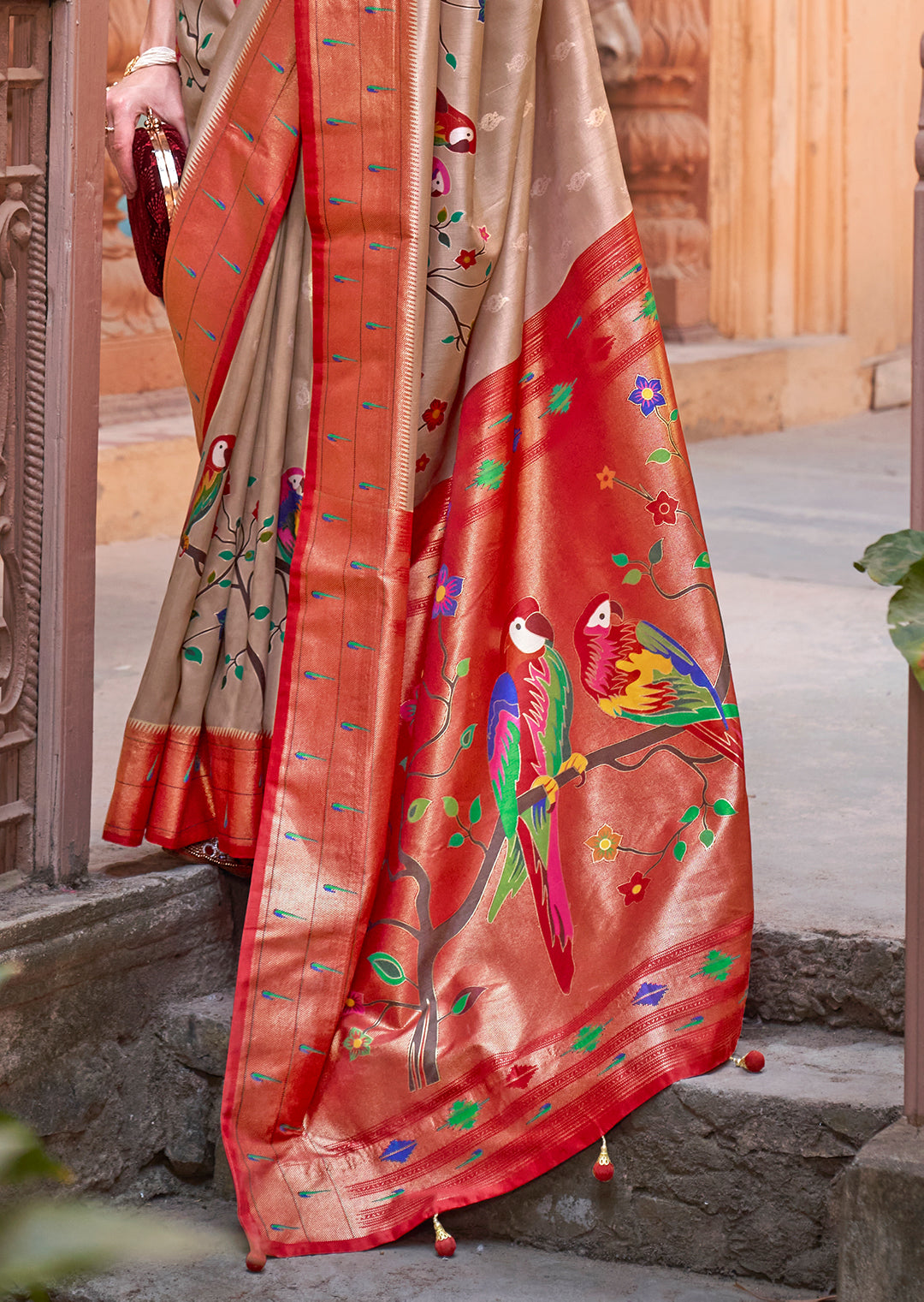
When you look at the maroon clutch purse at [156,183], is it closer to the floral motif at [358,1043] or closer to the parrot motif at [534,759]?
the parrot motif at [534,759]

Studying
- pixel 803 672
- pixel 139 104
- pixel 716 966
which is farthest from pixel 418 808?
pixel 803 672

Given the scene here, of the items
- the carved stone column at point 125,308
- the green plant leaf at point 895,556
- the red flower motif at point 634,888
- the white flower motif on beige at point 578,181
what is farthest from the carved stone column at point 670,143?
the green plant leaf at point 895,556

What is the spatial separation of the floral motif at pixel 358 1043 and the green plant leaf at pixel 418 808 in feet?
0.77

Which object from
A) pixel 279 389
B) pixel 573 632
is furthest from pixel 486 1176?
pixel 279 389

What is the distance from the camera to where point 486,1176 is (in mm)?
1786

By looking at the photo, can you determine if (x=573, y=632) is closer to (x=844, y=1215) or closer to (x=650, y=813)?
(x=650, y=813)

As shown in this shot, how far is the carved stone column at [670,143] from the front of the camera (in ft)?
22.4

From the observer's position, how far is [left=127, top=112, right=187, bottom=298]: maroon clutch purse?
1903 millimetres

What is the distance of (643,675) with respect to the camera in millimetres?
1890

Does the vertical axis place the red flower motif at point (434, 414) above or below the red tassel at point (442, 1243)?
above

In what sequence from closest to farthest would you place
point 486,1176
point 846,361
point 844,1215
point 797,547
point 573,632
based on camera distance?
point 844,1215 → point 486,1176 → point 573,632 → point 797,547 → point 846,361

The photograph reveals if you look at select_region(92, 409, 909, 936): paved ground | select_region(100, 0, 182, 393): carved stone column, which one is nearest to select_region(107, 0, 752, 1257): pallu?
select_region(92, 409, 909, 936): paved ground

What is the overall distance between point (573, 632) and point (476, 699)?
0.13 m

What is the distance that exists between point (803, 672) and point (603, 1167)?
5.12ft
